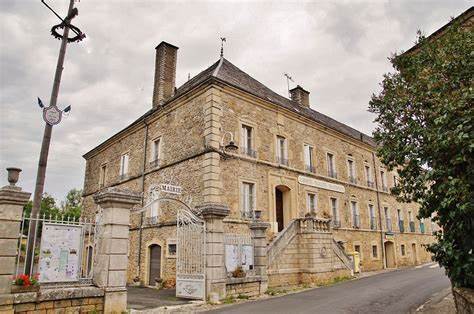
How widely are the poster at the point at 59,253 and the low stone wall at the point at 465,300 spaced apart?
6832 mm

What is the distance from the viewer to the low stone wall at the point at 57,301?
5.82 metres

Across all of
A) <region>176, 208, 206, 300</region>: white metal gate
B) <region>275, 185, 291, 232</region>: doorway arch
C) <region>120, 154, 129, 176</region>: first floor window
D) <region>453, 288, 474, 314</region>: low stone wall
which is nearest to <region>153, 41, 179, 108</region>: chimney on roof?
<region>120, 154, 129, 176</region>: first floor window

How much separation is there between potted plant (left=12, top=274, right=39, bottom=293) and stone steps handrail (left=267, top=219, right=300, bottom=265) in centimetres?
762

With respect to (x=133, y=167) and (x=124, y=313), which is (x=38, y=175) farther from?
(x=133, y=167)

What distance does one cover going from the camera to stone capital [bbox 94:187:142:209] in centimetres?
727

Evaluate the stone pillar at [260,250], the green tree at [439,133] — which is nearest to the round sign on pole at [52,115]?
the stone pillar at [260,250]

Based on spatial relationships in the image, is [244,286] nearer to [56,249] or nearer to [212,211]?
[212,211]

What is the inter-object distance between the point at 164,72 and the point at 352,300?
41.7 feet

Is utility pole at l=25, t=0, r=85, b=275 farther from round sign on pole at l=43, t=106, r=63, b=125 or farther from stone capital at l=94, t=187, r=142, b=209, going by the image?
stone capital at l=94, t=187, r=142, b=209

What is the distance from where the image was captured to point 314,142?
1858 centimetres

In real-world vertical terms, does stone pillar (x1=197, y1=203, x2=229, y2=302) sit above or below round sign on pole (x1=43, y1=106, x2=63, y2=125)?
below

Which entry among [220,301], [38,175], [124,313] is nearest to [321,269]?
[220,301]

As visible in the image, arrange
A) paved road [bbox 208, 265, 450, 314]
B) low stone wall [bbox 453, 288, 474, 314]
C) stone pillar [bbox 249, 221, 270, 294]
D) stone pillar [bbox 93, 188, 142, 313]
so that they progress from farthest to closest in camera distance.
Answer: stone pillar [bbox 249, 221, 270, 294], paved road [bbox 208, 265, 450, 314], stone pillar [bbox 93, 188, 142, 313], low stone wall [bbox 453, 288, 474, 314]

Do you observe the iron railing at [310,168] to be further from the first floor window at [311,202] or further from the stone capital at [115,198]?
the stone capital at [115,198]
